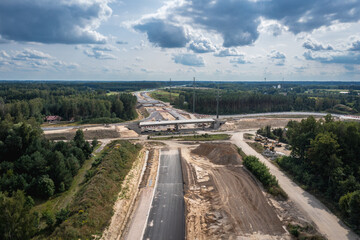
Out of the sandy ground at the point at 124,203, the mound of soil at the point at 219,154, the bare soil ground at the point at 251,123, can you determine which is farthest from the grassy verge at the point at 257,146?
the sandy ground at the point at 124,203

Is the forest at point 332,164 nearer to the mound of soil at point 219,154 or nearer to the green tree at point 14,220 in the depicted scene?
the mound of soil at point 219,154

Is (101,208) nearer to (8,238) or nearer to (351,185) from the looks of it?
(8,238)

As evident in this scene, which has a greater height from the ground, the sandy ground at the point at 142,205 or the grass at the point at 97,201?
the grass at the point at 97,201

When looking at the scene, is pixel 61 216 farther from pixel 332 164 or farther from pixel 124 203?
pixel 332 164

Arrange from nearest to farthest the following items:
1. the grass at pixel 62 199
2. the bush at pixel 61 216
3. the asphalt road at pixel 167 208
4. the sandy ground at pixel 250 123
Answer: the asphalt road at pixel 167 208, the bush at pixel 61 216, the grass at pixel 62 199, the sandy ground at pixel 250 123

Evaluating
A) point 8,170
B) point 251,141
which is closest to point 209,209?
point 8,170

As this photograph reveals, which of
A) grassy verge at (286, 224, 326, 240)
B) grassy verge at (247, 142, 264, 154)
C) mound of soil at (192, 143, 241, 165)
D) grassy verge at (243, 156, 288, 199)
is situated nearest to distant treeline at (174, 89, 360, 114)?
grassy verge at (247, 142, 264, 154)
